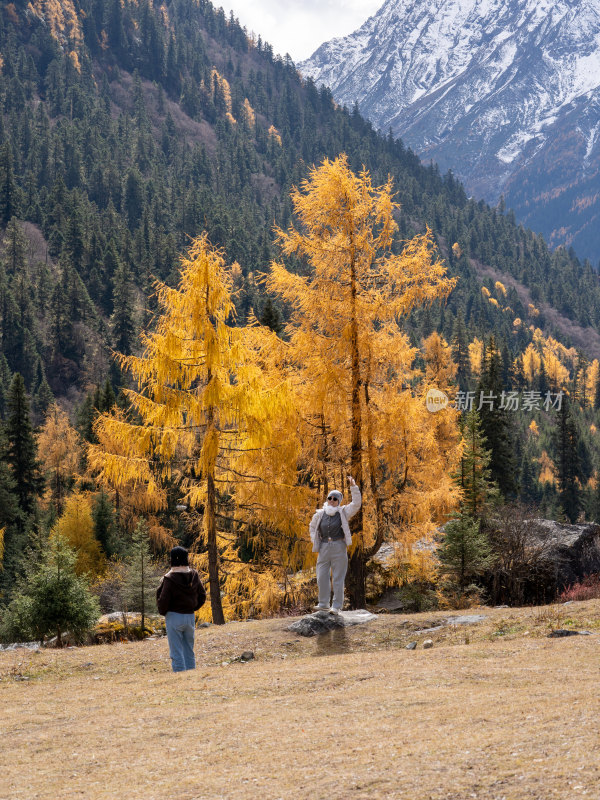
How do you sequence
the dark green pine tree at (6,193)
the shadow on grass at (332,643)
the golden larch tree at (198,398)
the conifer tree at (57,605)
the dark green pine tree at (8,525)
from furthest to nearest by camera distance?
1. the dark green pine tree at (6,193)
2. the dark green pine tree at (8,525)
3. the conifer tree at (57,605)
4. the golden larch tree at (198,398)
5. the shadow on grass at (332,643)

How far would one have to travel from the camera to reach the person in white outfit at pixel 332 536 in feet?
36.9

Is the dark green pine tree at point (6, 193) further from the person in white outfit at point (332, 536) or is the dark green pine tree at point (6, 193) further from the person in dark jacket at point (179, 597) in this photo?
the person in dark jacket at point (179, 597)

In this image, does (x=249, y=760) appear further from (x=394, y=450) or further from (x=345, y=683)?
(x=394, y=450)

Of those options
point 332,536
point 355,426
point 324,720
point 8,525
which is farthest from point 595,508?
point 324,720

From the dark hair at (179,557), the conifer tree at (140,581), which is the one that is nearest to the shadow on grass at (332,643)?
the dark hair at (179,557)

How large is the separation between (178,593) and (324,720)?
9.74 ft

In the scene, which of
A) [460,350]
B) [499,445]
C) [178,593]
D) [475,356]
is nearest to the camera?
[178,593]

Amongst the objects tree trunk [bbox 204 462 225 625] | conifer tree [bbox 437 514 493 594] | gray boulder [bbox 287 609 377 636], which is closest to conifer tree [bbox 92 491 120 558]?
conifer tree [bbox 437 514 493 594]

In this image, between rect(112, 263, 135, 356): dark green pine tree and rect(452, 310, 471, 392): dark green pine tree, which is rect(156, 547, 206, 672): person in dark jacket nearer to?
rect(112, 263, 135, 356): dark green pine tree

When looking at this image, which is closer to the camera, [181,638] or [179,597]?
[179,597]

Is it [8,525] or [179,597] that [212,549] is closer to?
[179,597]

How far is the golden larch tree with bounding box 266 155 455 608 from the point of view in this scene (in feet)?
51.0

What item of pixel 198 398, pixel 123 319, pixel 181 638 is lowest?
pixel 181 638

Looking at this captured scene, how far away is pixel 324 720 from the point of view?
669 centimetres
